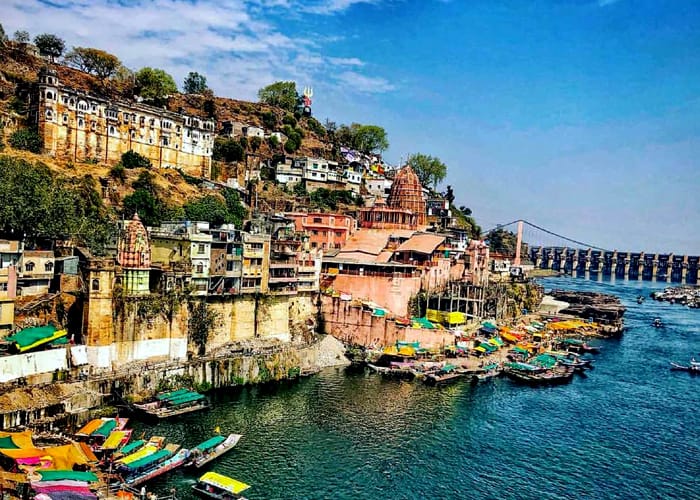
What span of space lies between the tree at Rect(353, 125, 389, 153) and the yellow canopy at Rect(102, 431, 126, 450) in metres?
90.0

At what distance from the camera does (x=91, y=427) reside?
28891 millimetres

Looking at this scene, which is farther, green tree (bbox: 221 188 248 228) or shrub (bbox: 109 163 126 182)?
green tree (bbox: 221 188 248 228)

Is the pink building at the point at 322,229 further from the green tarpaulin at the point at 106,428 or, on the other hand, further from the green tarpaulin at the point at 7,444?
the green tarpaulin at the point at 7,444

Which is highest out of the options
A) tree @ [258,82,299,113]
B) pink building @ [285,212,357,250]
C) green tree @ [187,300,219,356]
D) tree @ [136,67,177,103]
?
tree @ [258,82,299,113]

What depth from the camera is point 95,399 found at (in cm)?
3244

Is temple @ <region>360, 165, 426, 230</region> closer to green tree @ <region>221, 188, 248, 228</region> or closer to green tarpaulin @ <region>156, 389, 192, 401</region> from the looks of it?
green tree @ <region>221, 188, 248, 228</region>

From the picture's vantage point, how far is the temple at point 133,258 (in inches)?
1435

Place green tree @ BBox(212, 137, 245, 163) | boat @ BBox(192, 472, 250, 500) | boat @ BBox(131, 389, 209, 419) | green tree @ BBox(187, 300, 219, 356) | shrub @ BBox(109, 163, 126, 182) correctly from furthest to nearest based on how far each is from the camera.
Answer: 1. green tree @ BBox(212, 137, 245, 163)
2. shrub @ BBox(109, 163, 126, 182)
3. green tree @ BBox(187, 300, 219, 356)
4. boat @ BBox(131, 389, 209, 419)
5. boat @ BBox(192, 472, 250, 500)

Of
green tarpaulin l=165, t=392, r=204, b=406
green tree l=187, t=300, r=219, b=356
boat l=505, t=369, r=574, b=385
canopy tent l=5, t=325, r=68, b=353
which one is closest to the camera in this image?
canopy tent l=5, t=325, r=68, b=353

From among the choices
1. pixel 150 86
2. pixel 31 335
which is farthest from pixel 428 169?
pixel 31 335

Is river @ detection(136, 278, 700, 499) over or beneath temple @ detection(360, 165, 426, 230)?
beneath

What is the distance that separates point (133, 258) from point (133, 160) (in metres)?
26.9

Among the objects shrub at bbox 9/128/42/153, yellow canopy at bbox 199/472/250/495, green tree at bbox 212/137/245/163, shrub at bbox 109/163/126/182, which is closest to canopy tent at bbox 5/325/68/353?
yellow canopy at bbox 199/472/250/495

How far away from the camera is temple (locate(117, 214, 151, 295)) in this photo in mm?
36438
